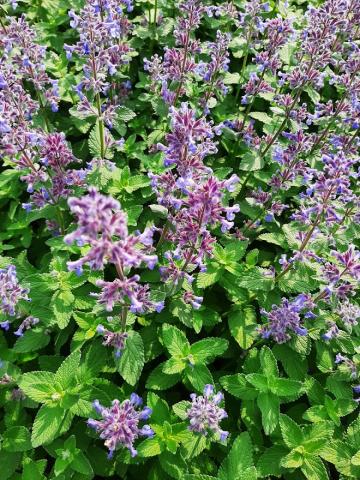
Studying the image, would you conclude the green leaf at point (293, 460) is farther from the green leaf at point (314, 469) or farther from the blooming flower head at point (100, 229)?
the blooming flower head at point (100, 229)

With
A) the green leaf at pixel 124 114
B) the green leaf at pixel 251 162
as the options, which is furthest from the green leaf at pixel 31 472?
the green leaf at pixel 251 162

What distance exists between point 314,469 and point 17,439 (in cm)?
316

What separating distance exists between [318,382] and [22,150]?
4465 mm

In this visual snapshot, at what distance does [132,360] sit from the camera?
4.50m

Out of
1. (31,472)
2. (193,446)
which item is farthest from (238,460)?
(31,472)

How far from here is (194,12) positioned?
20.1 ft

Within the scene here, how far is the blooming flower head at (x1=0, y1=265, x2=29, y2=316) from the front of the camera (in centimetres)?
456

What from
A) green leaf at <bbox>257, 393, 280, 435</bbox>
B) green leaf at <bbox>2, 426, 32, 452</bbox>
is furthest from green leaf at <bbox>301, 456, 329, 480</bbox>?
green leaf at <bbox>2, 426, 32, 452</bbox>

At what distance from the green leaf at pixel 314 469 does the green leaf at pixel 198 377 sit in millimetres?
1304

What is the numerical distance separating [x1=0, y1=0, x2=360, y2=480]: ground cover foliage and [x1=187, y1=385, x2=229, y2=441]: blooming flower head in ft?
0.05

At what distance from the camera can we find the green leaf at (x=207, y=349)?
4.84 m

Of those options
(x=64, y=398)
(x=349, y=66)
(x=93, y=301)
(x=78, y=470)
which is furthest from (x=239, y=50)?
(x=78, y=470)

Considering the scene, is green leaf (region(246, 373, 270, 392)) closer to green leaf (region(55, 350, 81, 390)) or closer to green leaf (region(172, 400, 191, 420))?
green leaf (region(172, 400, 191, 420))

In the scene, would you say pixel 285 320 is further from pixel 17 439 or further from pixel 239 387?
pixel 17 439
